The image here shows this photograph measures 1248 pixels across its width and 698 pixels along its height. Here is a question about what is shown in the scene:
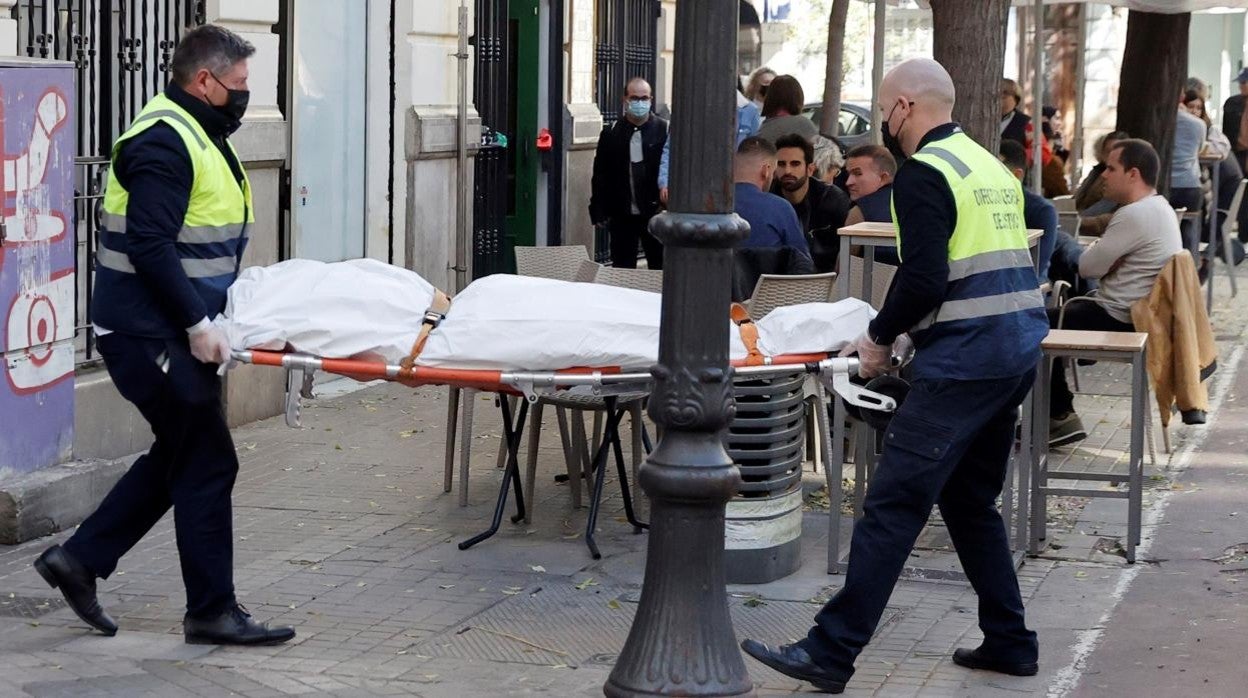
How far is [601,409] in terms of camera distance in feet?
23.8

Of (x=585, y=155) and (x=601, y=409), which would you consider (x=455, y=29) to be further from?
(x=601, y=409)

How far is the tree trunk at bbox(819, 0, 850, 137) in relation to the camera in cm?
1560

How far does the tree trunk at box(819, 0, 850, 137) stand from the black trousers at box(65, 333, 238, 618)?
10052 millimetres

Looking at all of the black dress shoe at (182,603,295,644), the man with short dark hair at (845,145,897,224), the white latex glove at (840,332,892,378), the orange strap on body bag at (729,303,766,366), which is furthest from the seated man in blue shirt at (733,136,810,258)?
the black dress shoe at (182,603,295,644)

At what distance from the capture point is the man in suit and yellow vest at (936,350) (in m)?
5.46

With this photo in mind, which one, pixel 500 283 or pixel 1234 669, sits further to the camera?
pixel 500 283

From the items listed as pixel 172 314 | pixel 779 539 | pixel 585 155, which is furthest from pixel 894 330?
pixel 585 155

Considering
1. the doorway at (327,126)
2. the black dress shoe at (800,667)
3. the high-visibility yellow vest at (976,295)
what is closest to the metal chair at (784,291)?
the high-visibility yellow vest at (976,295)

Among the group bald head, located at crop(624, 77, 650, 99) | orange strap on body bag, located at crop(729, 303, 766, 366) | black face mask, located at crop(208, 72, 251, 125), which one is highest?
bald head, located at crop(624, 77, 650, 99)

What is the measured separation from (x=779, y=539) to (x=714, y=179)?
234cm

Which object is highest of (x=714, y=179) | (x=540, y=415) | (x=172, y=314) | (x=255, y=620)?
(x=714, y=179)

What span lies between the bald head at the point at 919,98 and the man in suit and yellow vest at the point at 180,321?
2.05m

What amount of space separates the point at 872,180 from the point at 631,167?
5.19m

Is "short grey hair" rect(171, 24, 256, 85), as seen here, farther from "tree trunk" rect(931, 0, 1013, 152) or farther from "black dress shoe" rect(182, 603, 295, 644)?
"tree trunk" rect(931, 0, 1013, 152)
